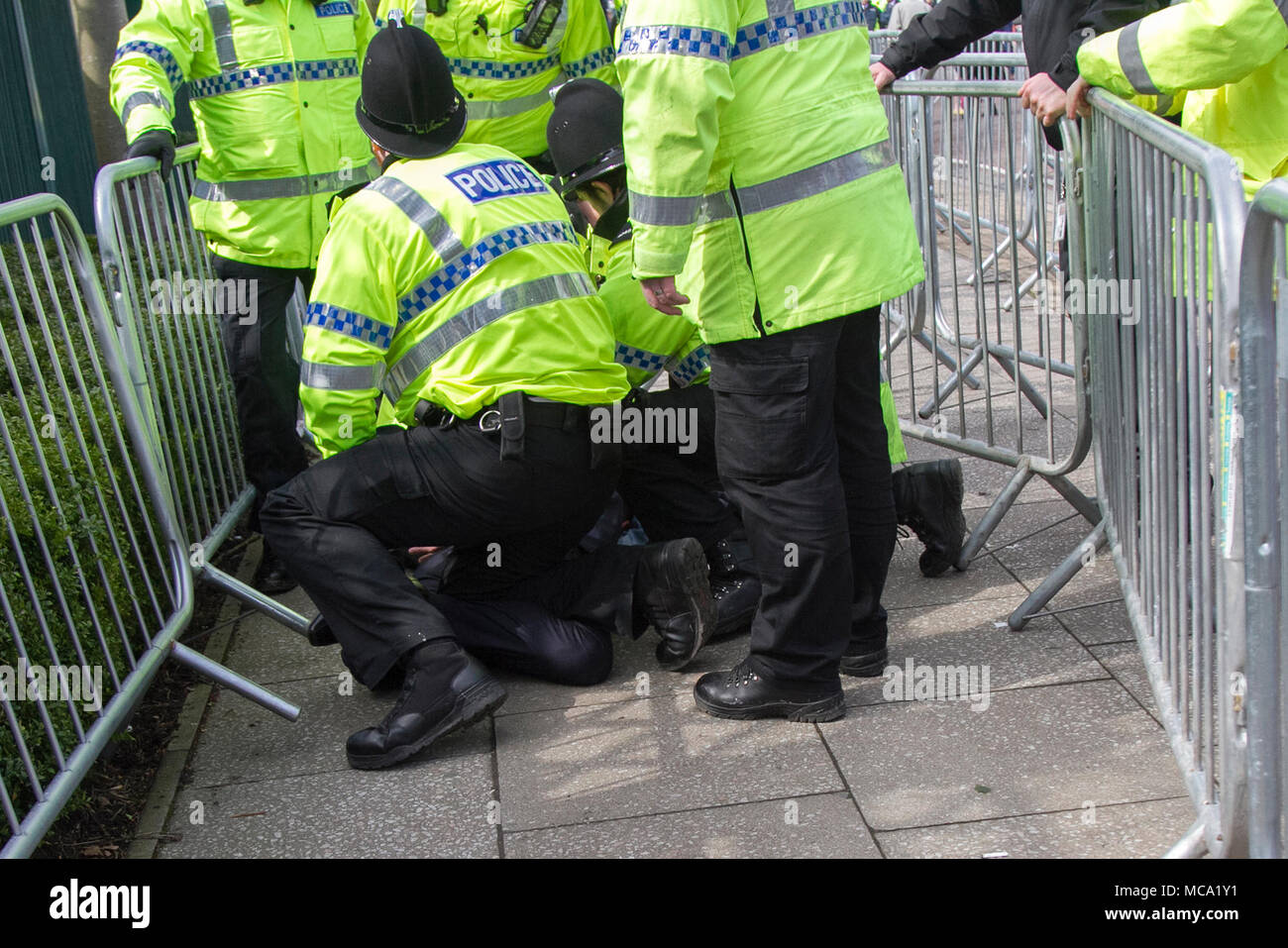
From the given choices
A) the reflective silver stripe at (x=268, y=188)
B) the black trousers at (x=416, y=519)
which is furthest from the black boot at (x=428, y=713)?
the reflective silver stripe at (x=268, y=188)

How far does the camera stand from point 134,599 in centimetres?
332

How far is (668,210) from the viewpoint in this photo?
9.68ft

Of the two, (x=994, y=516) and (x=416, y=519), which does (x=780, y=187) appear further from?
(x=994, y=516)

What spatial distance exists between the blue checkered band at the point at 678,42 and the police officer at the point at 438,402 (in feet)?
2.53

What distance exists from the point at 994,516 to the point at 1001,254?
3.17 feet

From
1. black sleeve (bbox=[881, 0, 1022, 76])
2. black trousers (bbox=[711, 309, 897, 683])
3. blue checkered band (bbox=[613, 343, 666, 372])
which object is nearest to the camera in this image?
black trousers (bbox=[711, 309, 897, 683])

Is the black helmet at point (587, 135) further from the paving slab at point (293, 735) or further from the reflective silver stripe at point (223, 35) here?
the paving slab at point (293, 735)

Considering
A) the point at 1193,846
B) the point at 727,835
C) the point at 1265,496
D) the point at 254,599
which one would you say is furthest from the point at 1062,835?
the point at 254,599

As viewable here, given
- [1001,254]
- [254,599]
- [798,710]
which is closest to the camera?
[798,710]

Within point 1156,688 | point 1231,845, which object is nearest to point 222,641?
point 1156,688

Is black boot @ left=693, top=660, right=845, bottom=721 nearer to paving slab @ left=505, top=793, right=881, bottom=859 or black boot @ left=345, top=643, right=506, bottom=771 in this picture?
paving slab @ left=505, top=793, right=881, bottom=859

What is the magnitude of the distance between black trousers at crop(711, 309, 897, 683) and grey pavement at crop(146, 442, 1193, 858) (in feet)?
0.73

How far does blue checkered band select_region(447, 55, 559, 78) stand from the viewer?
16.3 feet

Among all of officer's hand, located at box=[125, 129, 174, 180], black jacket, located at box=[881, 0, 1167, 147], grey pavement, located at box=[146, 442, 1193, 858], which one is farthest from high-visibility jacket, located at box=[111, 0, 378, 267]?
black jacket, located at box=[881, 0, 1167, 147]
